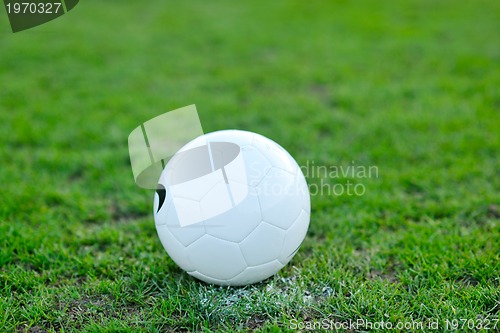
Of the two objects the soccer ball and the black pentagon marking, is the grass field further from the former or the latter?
the black pentagon marking

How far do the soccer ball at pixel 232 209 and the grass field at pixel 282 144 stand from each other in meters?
0.23

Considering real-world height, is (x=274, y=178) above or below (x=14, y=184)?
above

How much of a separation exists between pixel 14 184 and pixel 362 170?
9.40 feet

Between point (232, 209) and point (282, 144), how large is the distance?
6.91 feet

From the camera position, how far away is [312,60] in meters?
6.54

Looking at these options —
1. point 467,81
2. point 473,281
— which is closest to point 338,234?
point 473,281

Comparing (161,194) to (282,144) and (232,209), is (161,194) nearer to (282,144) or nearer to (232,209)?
(232,209)

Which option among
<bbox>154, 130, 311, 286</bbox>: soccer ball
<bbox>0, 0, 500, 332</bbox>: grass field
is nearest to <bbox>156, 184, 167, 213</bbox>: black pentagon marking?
<bbox>154, 130, 311, 286</bbox>: soccer ball

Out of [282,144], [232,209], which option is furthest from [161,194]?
[282,144]

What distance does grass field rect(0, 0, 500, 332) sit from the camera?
9.18ft

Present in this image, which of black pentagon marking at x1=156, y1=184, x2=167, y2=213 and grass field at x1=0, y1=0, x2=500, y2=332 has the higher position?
black pentagon marking at x1=156, y1=184, x2=167, y2=213

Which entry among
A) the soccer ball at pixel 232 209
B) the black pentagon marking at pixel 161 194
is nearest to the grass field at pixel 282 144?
the soccer ball at pixel 232 209

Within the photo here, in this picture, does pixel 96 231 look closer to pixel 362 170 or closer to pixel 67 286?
pixel 67 286

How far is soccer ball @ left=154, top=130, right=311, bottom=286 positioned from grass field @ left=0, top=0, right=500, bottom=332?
0.23m
